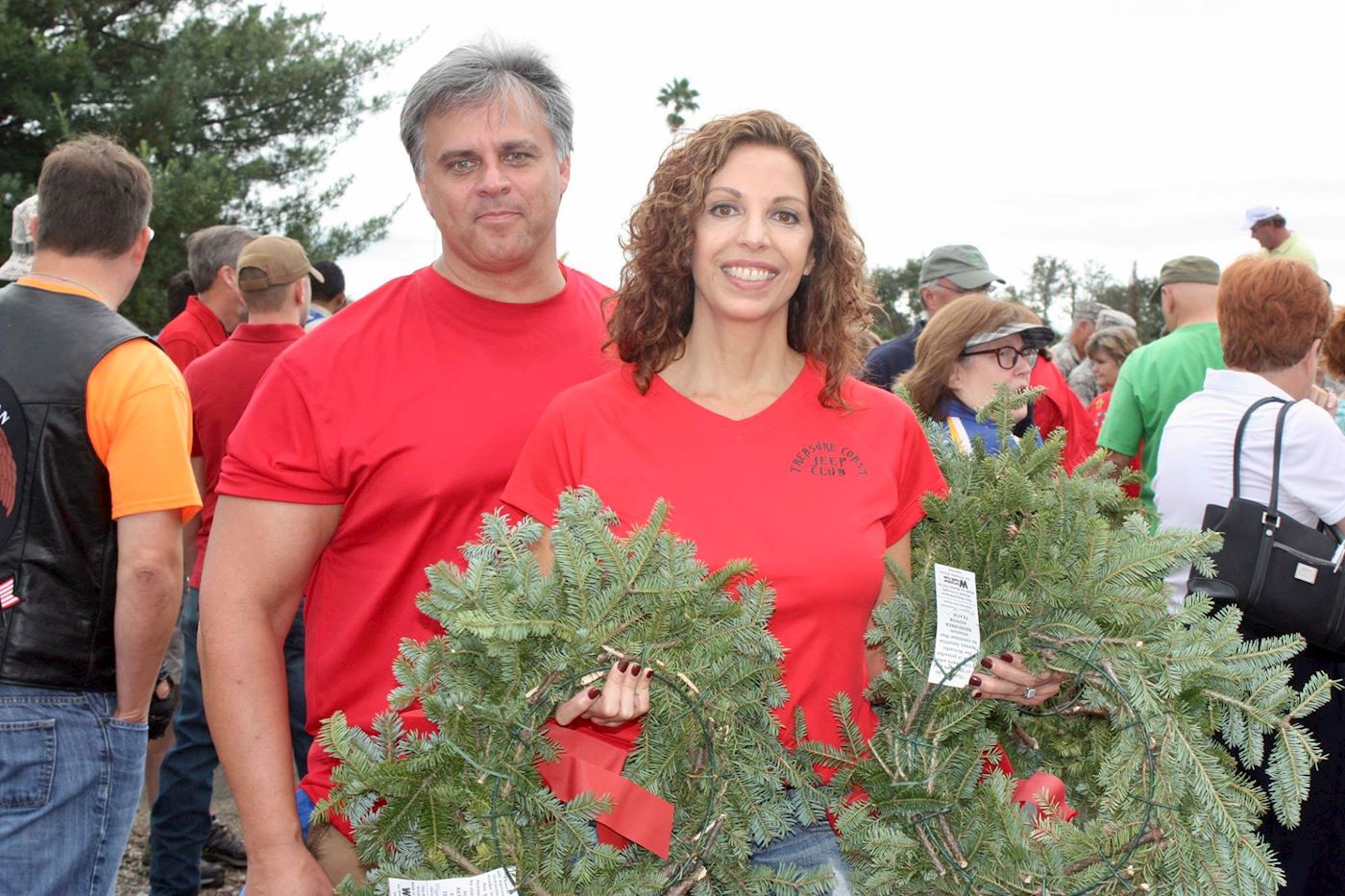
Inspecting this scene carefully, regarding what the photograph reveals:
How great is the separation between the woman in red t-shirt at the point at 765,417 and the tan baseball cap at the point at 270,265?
103 inches

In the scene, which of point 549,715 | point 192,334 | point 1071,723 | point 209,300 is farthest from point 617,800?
point 209,300

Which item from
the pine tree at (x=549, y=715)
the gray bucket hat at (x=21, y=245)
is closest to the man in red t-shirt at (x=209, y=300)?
the gray bucket hat at (x=21, y=245)

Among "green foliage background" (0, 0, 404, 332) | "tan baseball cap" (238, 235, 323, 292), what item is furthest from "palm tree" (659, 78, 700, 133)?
"tan baseball cap" (238, 235, 323, 292)

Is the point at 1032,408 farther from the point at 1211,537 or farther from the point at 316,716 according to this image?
the point at 316,716

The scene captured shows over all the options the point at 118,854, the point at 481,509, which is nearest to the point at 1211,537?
the point at 481,509

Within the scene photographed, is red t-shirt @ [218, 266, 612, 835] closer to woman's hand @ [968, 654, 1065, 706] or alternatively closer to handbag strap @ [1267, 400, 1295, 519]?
woman's hand @ [968, 654, 1065, 706]

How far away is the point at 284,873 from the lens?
2396 mm

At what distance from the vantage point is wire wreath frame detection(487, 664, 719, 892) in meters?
2.07

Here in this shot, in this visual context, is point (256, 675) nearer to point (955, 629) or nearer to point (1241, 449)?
point (955, 629)

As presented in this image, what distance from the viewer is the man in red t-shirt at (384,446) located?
2463mm

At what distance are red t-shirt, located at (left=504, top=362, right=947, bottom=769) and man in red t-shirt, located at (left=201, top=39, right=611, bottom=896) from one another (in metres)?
0.20

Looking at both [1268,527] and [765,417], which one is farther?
[1268,527]

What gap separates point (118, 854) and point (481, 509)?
58.9 inches

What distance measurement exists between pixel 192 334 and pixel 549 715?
4414 mm
